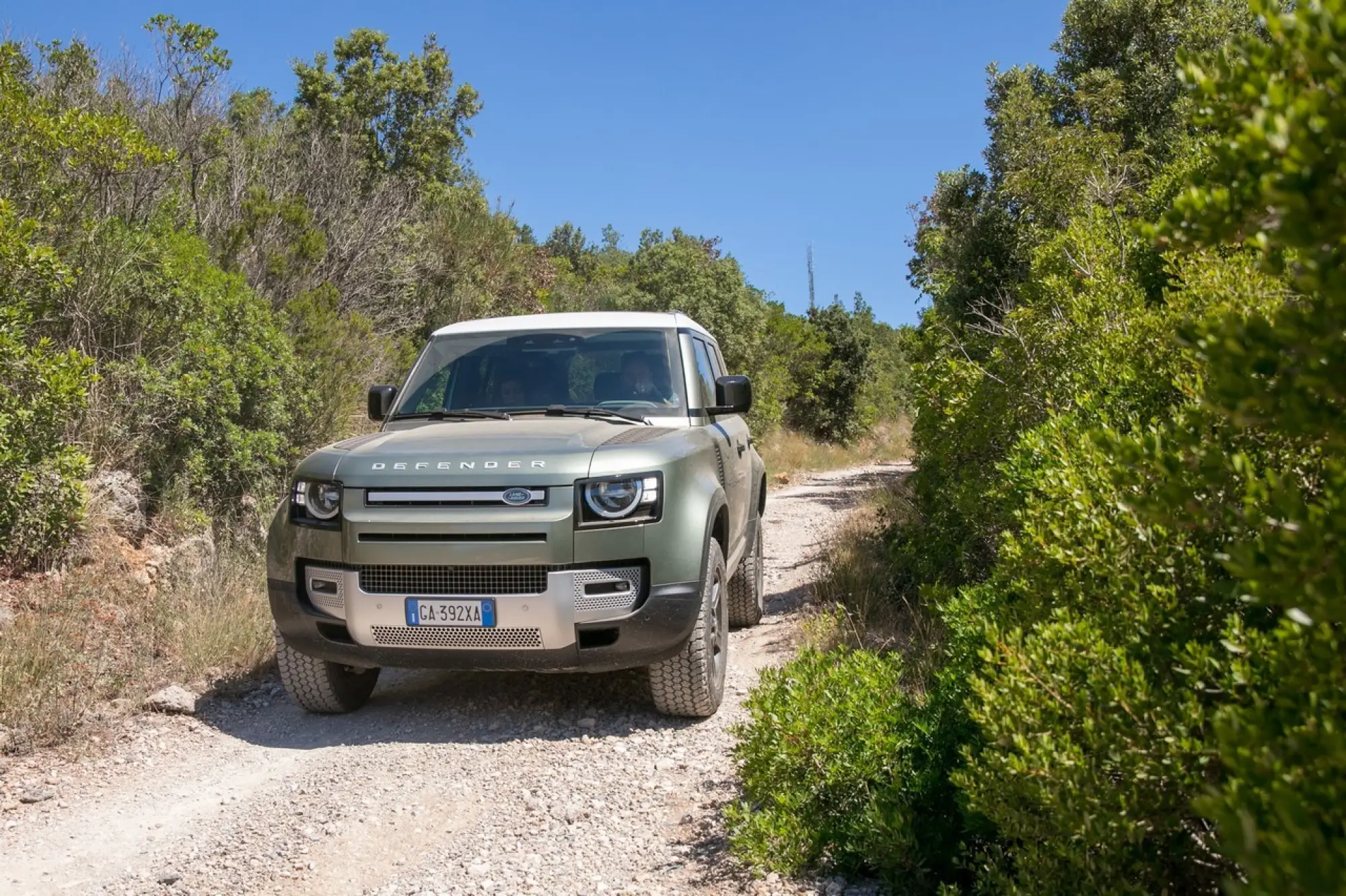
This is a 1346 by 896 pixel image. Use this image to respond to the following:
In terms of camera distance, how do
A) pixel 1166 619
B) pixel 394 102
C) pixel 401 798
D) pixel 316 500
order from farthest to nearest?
pixel 394 102, pixel 316 500, pixel 401 798, pixel 1166 619

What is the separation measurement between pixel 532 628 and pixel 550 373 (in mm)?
1839

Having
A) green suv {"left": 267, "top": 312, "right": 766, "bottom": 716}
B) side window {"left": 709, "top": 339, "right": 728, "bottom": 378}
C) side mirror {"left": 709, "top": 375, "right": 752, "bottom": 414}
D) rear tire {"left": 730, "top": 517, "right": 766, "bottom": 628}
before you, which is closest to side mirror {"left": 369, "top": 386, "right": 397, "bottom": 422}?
green suv {"left": 267, "top": 312, "right": 766, "bottom": 716}

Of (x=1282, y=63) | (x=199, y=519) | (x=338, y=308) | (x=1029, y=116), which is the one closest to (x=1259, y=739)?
(x=1282, y=63)

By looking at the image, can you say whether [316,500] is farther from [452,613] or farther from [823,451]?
[823,451]

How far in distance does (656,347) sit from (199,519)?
4630mm

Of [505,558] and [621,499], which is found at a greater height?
[621,499]

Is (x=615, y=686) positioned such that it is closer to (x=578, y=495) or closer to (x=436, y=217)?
(x=578, y=495)

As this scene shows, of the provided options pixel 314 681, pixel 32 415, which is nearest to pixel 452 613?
pixel 314 681

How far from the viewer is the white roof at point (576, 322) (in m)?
5.98

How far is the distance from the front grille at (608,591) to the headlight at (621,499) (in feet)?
0.75

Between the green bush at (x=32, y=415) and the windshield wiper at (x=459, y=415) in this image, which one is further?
the green bush at (x=32, y=415)

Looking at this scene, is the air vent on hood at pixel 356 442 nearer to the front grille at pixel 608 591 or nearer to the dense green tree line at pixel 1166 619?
the front grille at pixel 608 591

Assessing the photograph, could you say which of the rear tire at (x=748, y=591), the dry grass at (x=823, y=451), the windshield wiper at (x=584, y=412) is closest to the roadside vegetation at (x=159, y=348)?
the windshield wiper at (x=584, y=412)

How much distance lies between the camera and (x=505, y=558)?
4.40 meters
